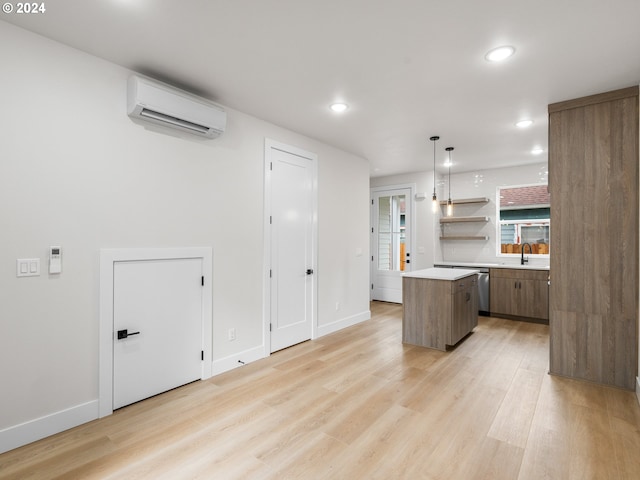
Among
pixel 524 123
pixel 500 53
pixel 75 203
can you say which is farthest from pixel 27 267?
pixel 524 123

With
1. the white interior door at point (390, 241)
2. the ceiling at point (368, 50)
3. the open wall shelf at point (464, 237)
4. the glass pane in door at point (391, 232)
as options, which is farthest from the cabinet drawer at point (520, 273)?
the ceiling at point (368, 50)

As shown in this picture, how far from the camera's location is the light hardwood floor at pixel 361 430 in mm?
1902

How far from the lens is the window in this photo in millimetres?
5840

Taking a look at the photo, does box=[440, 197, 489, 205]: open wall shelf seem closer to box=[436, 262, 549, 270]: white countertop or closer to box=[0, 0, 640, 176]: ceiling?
box=[436, 262, 549, 270]: white countertop

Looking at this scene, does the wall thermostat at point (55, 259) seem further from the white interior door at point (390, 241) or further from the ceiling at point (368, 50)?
the white interior door at point (390, 241)

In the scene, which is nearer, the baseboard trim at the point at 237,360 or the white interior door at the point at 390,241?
the baseboard trim at the point at 237,360

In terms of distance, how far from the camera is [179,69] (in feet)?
8.68

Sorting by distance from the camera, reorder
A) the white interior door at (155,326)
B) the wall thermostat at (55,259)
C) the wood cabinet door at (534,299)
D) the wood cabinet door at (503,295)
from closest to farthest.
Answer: the wall thermostat at (55,259) < the white interior door at (155,326) < the wood cabinet door at (534,299) < the wood cabinet door at (503,295)

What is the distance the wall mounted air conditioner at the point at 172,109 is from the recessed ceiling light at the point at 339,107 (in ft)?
3.55

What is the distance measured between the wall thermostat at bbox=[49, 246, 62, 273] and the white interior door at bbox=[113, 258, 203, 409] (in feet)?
1.15

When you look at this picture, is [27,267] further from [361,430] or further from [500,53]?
[500,53]

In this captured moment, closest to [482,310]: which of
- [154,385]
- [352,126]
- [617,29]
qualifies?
[352,126]

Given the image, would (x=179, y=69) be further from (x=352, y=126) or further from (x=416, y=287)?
(x=416, y=287)

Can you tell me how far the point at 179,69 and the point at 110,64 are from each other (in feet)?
1.61
